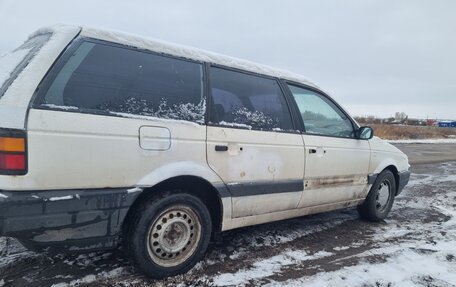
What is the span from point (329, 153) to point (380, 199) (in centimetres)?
154

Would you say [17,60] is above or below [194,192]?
above

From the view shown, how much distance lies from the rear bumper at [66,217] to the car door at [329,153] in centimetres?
209

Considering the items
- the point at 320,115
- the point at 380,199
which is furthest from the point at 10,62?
the point at 380,199

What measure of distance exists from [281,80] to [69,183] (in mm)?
2510

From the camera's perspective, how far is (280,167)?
12.1 feet

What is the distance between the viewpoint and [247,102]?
3.62 meters

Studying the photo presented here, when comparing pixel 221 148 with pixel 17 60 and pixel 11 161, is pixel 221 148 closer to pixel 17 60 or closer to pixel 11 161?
pixel 11 161

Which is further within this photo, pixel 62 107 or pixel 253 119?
pixel 253 119

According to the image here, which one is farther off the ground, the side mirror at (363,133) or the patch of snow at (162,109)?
the patch of snow at (162,109)

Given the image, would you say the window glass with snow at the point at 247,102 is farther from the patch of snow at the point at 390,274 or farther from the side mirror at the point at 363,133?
the patch of snow at the point at 390,274

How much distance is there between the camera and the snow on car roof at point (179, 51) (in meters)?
2.79

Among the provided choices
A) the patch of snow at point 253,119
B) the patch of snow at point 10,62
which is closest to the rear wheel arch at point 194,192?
the patch of snow at point 253,119

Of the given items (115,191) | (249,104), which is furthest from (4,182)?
Result: (249,104)

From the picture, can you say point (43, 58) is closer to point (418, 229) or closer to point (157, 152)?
point (157, 152)
